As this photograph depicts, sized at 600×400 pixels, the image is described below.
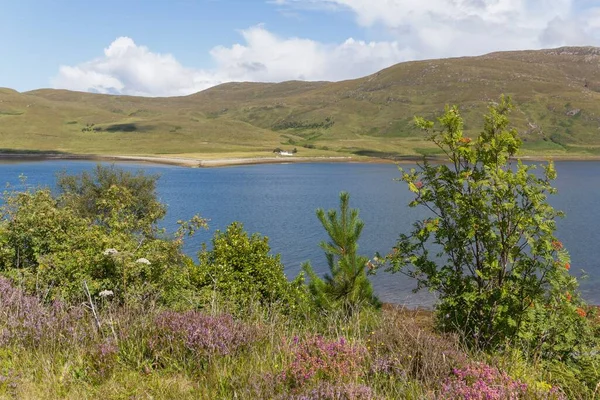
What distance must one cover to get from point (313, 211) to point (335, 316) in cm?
6161

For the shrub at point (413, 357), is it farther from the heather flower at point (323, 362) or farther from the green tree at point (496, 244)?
the green tree at point (496, 244)

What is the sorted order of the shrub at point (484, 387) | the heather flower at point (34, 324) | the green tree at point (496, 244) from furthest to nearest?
1. the green tree at point (496, 244)
2. the heather flower at point (34, 324)
3. the shrub at point (484, 387)

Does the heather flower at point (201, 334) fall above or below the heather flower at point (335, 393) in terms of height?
below

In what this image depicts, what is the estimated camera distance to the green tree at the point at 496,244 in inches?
355

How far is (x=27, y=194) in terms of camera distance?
1605 centimetres

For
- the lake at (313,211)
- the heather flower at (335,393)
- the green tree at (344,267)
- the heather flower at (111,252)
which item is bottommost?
the lake at (313,211)

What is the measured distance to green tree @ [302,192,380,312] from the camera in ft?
51.6

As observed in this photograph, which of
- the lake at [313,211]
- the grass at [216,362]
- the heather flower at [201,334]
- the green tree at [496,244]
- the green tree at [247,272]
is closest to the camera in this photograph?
the grass at [216,362]

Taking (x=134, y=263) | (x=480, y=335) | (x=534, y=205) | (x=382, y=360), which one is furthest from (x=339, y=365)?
(x=134, y=263)

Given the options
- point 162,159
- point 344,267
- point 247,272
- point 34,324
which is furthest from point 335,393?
point 162,159

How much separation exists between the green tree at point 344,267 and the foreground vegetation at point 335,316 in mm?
65

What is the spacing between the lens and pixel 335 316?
33.5ft

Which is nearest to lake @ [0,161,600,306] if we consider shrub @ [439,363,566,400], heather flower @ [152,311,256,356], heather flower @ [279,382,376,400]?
A: heather flower @ [152,311,256,356]

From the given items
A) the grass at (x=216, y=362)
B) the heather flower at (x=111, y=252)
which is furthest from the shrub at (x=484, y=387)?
the heather flower at (x=111, y=252)
